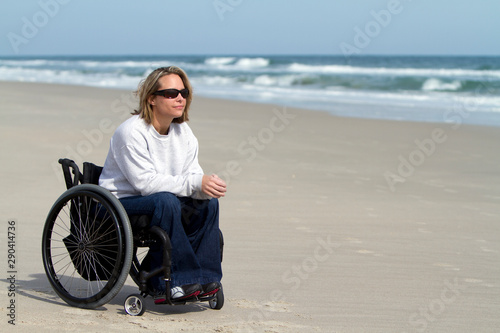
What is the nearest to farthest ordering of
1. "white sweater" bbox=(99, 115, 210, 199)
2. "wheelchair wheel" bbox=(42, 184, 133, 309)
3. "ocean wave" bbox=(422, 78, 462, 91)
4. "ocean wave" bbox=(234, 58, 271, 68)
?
"wheelchair wheel" bbox=(42, 184, 133, 309), "white sweater" bbox=(99, 115, 210, 199), "ocean wave" bbox=(422, 78, 462, 91), "ocean wave" bbox=(234, 58, 271, 68)

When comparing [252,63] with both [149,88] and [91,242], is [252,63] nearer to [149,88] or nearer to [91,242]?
[149,88]

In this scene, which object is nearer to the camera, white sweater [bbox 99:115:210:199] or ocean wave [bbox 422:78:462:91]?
white sweater [bbox 99:115:210:199]

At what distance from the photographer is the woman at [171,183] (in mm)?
3084

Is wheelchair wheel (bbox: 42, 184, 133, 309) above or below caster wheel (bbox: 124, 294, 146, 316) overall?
above

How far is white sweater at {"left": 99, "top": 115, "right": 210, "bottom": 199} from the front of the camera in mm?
3125

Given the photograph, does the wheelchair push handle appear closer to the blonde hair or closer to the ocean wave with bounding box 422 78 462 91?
the blonde hair

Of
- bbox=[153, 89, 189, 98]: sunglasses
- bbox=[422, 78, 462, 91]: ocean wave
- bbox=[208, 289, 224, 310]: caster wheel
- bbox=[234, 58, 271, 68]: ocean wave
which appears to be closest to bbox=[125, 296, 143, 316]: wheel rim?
bbox=[208, 289, 224, 310]: caster wheel

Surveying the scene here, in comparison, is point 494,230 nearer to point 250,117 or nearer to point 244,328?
point 244,328

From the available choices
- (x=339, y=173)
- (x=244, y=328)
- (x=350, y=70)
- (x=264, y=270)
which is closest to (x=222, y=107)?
(x=339, y=173)

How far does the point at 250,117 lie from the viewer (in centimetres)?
1307

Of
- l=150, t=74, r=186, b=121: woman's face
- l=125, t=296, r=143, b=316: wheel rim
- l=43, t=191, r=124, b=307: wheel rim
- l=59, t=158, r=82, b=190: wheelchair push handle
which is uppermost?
l=150, t=74, r=186, b=121: woman's face

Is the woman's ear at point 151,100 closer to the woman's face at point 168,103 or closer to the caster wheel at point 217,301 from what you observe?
the woman's face at point 168,103

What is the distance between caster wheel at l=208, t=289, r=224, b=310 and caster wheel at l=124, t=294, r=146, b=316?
38cm

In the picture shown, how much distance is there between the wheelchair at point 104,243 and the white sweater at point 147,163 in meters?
0.14
